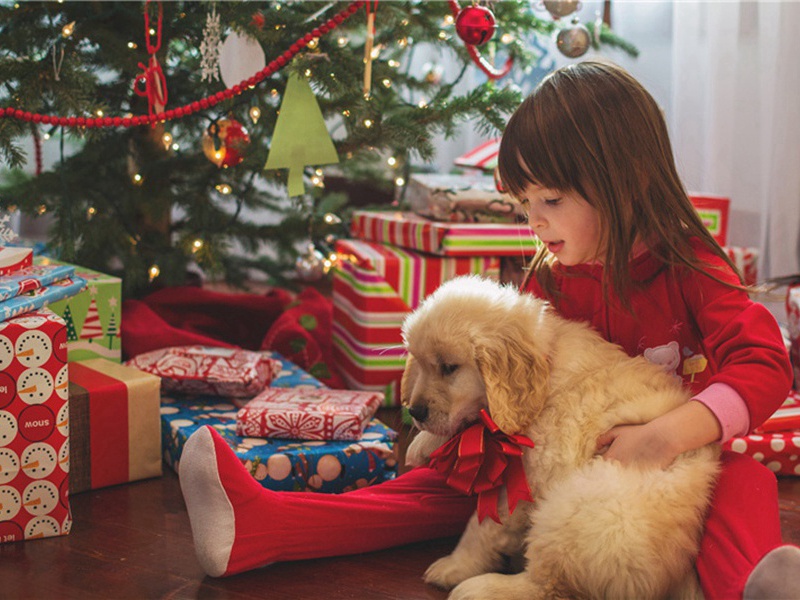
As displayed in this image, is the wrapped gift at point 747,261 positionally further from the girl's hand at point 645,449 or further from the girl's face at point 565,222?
the girl's hand at point 645,449

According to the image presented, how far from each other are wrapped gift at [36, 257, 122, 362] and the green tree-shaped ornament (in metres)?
0.46

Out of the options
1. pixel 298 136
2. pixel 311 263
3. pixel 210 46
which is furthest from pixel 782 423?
pixel 210 46

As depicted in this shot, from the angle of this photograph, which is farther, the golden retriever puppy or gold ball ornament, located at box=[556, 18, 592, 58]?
gold ball ornament, located at box=[556, 18, 592, 58]

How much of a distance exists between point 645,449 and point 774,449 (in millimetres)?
776

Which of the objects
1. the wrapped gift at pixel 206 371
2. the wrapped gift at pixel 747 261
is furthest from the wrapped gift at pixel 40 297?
the wrapped gift at pixel 747 261

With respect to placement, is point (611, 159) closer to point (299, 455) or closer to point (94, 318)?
point (299, 455)

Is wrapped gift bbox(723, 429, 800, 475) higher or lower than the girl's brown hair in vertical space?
lower

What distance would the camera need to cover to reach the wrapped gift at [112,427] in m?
1.67

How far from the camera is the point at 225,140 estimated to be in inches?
82.7

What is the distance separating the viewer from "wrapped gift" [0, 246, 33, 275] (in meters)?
1.58

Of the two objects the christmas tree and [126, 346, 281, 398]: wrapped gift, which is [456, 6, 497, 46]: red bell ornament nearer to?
the christmas tree

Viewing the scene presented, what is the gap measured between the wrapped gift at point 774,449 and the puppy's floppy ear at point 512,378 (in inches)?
30.4

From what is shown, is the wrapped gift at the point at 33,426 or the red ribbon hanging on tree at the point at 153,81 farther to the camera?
the red ribbon hanging on tree at the point at 153,81

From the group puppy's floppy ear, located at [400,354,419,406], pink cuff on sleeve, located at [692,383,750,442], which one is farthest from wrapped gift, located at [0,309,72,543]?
pink cuff on sleeve, located at [692,383,750,442]
